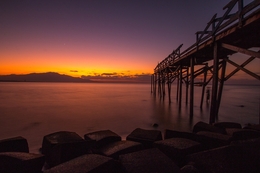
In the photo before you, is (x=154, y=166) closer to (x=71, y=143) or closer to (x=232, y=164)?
(x=232, y=164)

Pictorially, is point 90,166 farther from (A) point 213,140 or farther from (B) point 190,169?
(A) point 213,140

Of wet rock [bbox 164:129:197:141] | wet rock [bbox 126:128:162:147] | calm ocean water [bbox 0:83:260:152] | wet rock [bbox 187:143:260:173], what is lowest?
calm ocean water [bbox 0:83:260:152]

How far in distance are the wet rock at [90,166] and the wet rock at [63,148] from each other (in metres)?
0.73

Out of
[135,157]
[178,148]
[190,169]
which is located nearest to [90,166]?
[135,157]

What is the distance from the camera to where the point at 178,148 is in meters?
2.79

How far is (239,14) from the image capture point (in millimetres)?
4102

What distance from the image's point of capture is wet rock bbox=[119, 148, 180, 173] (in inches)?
84.2

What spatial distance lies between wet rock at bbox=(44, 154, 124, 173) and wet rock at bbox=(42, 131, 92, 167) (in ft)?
2.39

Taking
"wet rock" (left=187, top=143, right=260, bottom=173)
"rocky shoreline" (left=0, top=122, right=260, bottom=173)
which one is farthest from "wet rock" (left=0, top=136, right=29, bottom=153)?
"wet rock" (left=187, top=143, right=260, bottom=173)

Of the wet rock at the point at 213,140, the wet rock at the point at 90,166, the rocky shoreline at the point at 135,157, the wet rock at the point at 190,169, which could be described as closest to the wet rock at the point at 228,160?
the rocky shoreline at the point at 135,157

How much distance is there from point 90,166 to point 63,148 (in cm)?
112

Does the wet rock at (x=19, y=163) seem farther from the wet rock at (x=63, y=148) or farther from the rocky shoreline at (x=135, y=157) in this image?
the wet rock at (x=63, y=148)

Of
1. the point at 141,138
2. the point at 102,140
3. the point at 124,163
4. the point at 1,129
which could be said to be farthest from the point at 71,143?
the point at 1,129

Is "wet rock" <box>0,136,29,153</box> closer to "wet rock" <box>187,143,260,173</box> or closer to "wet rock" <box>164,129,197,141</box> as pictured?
"wet rock" <box>164,129,197,141</box>
